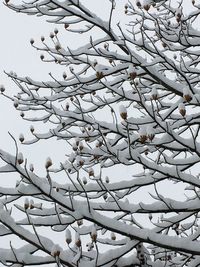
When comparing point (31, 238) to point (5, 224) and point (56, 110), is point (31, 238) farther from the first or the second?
point (56, 110)

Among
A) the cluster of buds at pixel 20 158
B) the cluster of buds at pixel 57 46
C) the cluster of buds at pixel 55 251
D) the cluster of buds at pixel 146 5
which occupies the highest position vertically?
the cluster of buds at pixel 146 5

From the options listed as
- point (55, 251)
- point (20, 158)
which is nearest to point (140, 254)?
point (55, 251)

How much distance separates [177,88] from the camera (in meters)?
3.85

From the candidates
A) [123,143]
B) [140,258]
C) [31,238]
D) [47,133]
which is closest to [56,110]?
[47,133]

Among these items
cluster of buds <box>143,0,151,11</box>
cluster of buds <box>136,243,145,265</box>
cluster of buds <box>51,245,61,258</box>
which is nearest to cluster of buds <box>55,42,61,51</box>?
cluster of buds <box>143,0,151,11</box>

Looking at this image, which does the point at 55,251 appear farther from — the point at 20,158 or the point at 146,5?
the point at 146,5

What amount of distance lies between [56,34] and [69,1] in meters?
1.04

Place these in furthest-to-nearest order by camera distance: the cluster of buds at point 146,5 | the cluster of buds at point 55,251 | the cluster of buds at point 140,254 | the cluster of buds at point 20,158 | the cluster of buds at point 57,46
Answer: the cluster of buds at point 57,46 < the cluster of buds at point 146,5 < the cluster of buds at point 140,254 < the cluster of buds at point 20,158 < the cluster of buds at point 55,251

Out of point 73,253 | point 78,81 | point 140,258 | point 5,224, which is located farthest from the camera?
point 78,81

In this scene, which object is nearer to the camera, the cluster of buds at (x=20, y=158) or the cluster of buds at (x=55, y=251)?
the cluster of buds at (x=55, y=251)

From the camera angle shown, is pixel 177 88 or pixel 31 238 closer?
pixel 31 238

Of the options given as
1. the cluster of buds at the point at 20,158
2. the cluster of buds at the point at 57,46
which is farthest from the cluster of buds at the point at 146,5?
the cluster of buds at the point at 20,158

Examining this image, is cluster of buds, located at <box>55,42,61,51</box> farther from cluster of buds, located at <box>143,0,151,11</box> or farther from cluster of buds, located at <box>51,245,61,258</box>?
cluster of buds, located at <box>51,245,61,258</box>

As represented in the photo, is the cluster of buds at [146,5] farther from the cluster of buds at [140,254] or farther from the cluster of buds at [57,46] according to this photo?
the cluster of buds at [140,254]
